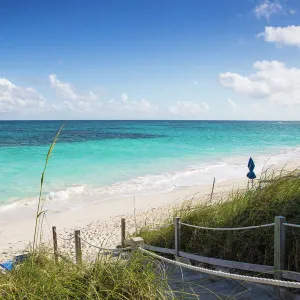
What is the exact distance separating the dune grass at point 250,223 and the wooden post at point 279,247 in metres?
0.22

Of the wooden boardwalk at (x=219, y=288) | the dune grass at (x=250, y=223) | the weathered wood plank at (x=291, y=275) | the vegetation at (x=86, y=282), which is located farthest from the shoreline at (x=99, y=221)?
the vegetation at (x=86, y=282)

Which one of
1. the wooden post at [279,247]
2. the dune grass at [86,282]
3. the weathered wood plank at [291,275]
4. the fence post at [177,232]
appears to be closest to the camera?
the dune grass at [86,282]

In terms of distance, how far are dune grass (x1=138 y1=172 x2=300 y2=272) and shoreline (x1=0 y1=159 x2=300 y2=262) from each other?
3.27 meters

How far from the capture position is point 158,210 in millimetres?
13672

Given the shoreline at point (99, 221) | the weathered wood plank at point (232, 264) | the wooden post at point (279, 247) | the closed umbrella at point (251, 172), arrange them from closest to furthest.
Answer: the wooden post at point (279, 247), the weathered wood plank at point (232, 264), the closed umbrella at point (251, 172), the shoreline at point (99, 221)

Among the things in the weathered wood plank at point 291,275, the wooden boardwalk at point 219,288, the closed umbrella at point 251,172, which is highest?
the closed umbrella at point 251,172

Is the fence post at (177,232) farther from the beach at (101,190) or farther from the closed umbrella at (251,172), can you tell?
the closed umbrella at (251,172)

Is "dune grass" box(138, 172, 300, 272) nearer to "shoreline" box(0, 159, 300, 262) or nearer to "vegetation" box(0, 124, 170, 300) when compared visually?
"vegetation" box(0, 124, 170, 300)

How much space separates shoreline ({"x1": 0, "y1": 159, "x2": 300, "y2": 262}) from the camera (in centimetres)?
1036

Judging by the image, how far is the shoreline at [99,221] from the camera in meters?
10.4

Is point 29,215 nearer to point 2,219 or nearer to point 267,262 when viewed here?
point 2,219

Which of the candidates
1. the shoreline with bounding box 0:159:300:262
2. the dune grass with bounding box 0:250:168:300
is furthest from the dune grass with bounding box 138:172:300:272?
the shoreline with bounding box 0:159:300:262

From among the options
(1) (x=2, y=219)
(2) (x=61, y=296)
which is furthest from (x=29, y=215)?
(2) (x=61, y=296)

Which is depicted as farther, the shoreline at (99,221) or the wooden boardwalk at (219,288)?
the shoreline at (99,221)
